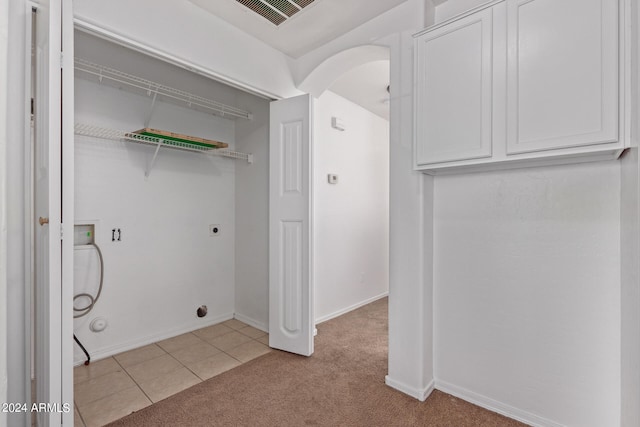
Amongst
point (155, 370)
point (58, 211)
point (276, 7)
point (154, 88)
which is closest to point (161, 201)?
point (154, 88)

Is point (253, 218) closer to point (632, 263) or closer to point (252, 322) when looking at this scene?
point (252, 322)

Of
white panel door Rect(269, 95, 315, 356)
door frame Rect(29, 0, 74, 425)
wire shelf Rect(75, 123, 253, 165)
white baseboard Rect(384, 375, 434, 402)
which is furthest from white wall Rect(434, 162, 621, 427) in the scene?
wire shelf Rect(75, 123, 253, 165)

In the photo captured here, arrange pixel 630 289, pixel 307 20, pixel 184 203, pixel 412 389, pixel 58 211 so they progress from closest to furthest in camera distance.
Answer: pixel 58 211
pixel 630 289
pixel 412 389
pixel 307 20
pixel 184 203

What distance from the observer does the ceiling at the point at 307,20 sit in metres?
1.95

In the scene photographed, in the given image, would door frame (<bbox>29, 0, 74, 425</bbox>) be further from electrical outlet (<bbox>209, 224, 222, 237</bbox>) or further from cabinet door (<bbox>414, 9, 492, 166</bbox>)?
electrical outlet (<bbox>209, 224, 222, 237</bbox>)

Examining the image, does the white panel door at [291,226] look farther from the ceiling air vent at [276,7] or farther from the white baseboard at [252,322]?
the ceiling air vent at [276,7]

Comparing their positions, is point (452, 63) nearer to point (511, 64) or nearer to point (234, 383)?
point (511, 64)

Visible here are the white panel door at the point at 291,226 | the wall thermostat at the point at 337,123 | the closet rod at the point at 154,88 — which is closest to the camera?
the closet rod at the point at 154,88

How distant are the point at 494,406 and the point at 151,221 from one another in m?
2.95

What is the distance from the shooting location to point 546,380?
1616mm

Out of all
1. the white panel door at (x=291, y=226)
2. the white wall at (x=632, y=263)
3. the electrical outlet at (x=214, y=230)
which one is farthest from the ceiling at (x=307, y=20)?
the electrical outlet at (x=214, y=230)

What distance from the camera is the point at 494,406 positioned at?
178cm

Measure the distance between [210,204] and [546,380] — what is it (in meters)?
A: 2.99

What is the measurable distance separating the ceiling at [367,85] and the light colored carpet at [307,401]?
2536 millimetres
